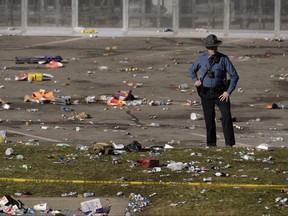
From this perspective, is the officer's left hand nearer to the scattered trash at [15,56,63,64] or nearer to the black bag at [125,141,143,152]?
the black bag at [125,141,143,152]

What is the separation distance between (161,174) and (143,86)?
11503 millimetres

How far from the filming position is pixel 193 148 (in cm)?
1645

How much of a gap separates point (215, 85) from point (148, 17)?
19.9 meters

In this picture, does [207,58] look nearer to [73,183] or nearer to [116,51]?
[73,183]

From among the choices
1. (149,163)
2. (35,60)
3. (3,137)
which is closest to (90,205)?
(149,163)

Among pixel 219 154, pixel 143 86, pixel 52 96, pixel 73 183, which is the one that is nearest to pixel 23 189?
pixel 73 183

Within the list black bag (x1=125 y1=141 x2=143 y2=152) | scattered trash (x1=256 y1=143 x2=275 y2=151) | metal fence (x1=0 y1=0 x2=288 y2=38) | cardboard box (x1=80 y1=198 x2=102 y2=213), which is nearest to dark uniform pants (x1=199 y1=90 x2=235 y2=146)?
scattered trash (x1=256 y1=143 x2=275 y2=151)

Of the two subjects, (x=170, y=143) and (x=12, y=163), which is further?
(x=170, y=143)

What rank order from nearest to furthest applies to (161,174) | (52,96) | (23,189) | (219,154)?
(23,189), (161,174), (219,154), (52,96)

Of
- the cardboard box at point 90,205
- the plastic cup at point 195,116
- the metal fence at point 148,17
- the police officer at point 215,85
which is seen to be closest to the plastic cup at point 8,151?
the police officer at point 215,85

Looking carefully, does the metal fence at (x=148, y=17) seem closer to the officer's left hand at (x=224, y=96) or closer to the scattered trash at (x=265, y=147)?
Answer: the scattered trash at (x=265, y=147)

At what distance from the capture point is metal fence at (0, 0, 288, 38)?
3612 centimetres

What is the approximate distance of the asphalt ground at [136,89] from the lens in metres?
18.8

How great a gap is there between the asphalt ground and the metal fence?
3.15ft
